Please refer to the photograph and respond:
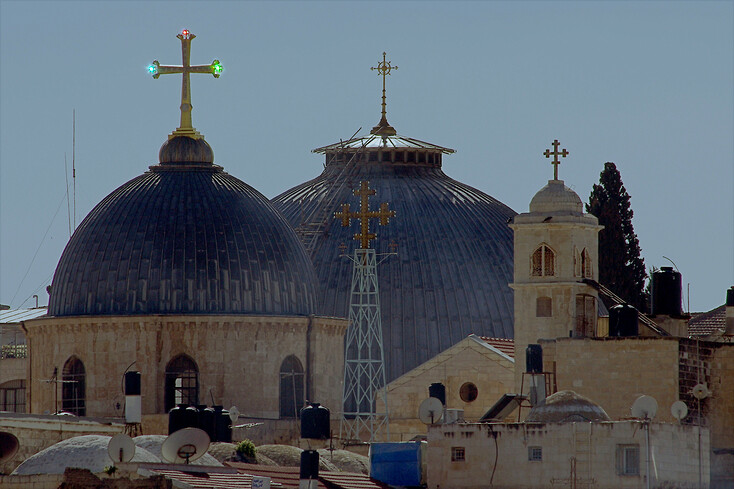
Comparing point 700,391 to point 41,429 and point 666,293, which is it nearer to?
point 666,293

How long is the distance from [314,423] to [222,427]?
379 centimetres

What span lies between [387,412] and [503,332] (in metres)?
12.6

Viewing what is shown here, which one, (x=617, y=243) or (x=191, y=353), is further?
(x=617, y=243)

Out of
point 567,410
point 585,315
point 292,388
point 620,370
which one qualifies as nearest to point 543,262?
point 585,315

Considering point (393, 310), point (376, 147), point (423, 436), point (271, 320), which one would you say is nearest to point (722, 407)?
point (423, 436)

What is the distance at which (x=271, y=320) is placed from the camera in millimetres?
75688

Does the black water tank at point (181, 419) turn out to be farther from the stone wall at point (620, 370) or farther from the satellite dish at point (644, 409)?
the satellite dish at point (644, 409)

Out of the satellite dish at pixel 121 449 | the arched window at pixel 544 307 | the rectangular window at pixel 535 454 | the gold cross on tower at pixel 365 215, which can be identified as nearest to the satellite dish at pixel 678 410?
the rectangular window at pixel 535 454

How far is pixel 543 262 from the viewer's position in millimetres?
68875

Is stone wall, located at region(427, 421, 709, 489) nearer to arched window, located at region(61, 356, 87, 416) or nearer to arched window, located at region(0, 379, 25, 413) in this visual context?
arched window, located at region(61, 356, 87, 416)

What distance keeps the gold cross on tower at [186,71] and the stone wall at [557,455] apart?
76.1ft

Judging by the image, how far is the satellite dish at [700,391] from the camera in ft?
210

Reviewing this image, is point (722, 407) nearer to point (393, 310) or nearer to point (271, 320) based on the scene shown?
point (271, 320)

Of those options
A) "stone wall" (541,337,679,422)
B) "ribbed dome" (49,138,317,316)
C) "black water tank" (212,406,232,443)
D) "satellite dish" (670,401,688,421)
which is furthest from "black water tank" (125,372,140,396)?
"satellite dish" (670,401,688,421)
